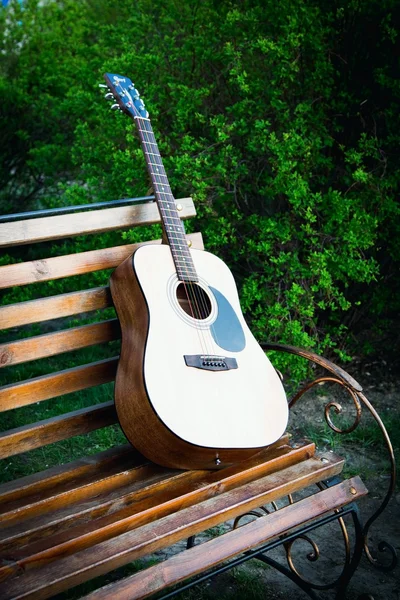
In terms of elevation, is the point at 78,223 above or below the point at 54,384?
above

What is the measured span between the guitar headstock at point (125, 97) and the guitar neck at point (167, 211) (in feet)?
0.12

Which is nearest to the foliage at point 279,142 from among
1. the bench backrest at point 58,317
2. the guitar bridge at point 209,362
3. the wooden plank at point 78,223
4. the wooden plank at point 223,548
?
the wooden plank at point 78,223

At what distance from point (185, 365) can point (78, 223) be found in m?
0.71

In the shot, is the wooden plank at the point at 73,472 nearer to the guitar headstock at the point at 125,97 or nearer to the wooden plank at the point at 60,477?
the wooden plank at the point at 60,477

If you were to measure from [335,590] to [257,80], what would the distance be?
9.03ft

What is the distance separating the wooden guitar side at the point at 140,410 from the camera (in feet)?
7.01

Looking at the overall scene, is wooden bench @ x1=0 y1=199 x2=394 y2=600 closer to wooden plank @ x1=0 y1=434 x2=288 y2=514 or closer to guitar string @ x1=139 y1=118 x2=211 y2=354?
wooden plank @ x1=0 y1=434 x2=288 y2=514

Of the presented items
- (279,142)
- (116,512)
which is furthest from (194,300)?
(279,142)

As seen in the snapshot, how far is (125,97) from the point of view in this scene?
2725mm

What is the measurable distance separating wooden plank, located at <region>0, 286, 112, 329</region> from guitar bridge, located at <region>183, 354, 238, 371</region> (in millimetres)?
490

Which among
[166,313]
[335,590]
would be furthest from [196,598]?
[166,313]

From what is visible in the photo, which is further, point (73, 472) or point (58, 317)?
point (58, 317)

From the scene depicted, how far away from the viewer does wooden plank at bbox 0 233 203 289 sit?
7.87 ft

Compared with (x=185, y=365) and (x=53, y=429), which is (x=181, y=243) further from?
(x=53, y=429)
